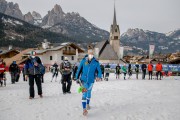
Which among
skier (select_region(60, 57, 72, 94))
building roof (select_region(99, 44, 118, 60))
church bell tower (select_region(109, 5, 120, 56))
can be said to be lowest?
skier (select_region(60, 57, 72, 94))

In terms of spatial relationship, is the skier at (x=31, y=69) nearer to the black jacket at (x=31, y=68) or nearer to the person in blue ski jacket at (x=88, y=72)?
the black jacket at (x=31, y=68)

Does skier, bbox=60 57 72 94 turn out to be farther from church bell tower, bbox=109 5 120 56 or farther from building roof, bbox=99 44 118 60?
church bell tower, bbox=109 5 120 56

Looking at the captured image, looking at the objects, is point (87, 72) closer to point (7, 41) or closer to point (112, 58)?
point (112, 58)

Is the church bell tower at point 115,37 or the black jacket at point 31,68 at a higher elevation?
the church bell tower at point 115,37

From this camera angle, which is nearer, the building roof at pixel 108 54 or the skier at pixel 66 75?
the skier at pixel 66 75

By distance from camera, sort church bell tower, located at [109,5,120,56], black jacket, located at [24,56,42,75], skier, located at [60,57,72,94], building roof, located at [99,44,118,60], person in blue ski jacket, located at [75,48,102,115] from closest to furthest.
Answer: person in blue ski jacket, located at [75,48,102,115] → black jacket, located at [24,56,42,75] → skier, located at [60,57,72,94] → building roof, located at [99,44,118,60] → church bell tower, located at [109,5,120,56]

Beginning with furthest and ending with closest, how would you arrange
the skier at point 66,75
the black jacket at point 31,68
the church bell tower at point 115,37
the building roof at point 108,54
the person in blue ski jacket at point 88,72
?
the church bell tower at point 115,37 → the building roof at point 108,54 → the skier at point 66,75 → the black jacket at point 31,68 → the person in blue ski jacket at point 88,72

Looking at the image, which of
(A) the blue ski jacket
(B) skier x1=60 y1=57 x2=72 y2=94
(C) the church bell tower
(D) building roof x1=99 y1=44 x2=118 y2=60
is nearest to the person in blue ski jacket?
(A) the blue ski jacket

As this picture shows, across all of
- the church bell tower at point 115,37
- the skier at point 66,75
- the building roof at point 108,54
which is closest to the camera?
the skier at point 66,75

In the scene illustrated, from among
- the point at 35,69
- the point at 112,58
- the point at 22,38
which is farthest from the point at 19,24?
the point at 35,69

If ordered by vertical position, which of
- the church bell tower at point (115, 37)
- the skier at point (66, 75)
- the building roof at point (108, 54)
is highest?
the church bell tower at point (115, 37)

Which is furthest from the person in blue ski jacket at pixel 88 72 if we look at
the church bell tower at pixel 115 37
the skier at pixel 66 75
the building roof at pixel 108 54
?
the church bell tower at pixel 115 37

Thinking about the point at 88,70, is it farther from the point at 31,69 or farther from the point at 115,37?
the point at 115,37

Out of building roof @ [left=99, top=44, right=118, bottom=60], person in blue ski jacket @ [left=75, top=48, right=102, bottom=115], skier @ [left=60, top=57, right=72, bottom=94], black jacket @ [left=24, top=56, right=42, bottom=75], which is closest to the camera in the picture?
person in blue ski jacket @ [left=75, top=48, right=102, bottom=115]
